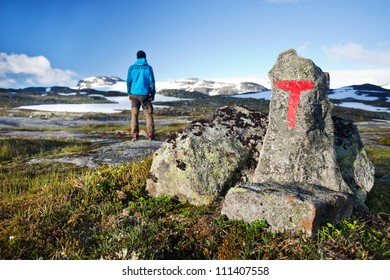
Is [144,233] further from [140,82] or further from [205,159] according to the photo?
[140,82]

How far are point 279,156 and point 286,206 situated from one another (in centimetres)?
216

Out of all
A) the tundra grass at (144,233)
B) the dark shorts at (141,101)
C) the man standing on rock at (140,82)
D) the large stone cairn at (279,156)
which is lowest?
the tundra grass at (144,233)

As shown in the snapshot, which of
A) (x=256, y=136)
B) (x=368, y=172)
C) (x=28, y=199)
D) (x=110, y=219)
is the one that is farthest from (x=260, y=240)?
(x=28, y=199)

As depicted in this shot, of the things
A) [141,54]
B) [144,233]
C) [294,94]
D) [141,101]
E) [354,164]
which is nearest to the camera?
[144,233]

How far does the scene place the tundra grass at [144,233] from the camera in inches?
236

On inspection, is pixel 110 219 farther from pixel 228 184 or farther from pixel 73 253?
pixel 228 184

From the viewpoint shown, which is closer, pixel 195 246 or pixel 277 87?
pixel 195 246

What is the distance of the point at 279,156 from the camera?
870 cm

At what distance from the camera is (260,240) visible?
21.4 ft

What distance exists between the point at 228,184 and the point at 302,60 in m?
4.00

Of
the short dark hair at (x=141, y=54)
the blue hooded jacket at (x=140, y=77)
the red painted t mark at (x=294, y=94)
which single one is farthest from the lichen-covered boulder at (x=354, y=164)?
the short dark hair at (x=141, y=54)

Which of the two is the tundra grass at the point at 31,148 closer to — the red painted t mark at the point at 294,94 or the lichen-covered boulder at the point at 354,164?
the red painted t mark at the point at 294,94

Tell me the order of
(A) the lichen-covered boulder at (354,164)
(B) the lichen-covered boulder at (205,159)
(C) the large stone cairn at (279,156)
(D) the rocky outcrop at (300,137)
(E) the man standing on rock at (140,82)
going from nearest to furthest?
(C) the large stone cairn at (279,156) → (D) the rocky outcrop at (300,137) → (B) the lichen-covered boulder at (205,159) → (A) the lichen-covered boulder at (354,164) → (E) the man standing on rock at (140,82)

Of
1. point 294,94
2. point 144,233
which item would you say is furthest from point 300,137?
point 144,233
